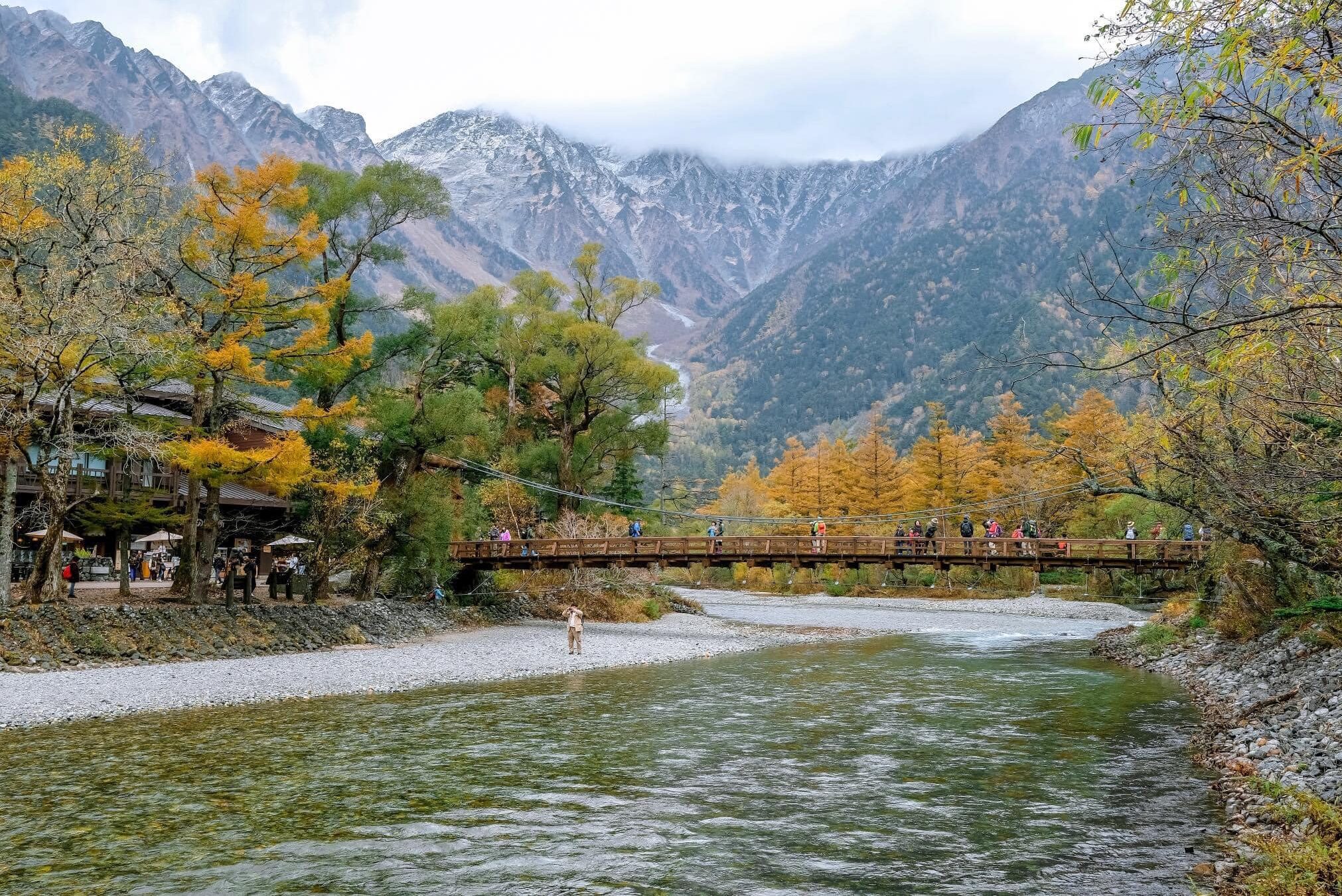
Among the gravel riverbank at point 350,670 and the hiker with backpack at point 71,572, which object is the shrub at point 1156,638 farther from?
the hiker with backpack at point 71,572

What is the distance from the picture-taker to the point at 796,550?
28766 mm

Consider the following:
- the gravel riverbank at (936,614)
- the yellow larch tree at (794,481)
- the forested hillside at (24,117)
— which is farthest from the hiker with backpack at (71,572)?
the forested hillside at (24,117)

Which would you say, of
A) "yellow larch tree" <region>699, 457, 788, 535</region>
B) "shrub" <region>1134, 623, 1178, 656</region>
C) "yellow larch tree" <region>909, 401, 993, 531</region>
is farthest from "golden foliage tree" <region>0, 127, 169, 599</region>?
"yellow larch tree" <region>699, 457, 788, 535</region>

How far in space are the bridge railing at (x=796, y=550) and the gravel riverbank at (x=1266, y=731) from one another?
422 inches

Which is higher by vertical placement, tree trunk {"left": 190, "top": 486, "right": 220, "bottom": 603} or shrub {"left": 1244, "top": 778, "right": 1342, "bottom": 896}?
tree trunk {"left": 190, "top": 486, "right": 220, "bottom": 603}

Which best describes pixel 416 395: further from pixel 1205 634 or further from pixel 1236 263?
pixel 1236 263

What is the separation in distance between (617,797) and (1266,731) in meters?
6.99

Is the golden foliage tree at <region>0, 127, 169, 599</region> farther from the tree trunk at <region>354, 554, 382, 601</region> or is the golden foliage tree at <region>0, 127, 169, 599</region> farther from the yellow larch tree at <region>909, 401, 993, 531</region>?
the yellow larch tree at <region>909, 401, 993, 531</region>

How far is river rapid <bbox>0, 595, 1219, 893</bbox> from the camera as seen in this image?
21.4 feet

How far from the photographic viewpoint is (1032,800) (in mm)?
8375

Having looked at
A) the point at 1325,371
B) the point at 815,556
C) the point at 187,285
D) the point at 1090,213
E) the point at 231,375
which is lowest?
the point at 815,556

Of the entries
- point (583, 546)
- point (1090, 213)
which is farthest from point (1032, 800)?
point (1090, 213)

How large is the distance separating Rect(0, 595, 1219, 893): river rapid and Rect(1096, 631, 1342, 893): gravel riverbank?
0.34 m

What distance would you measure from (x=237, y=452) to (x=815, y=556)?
54.6ft
